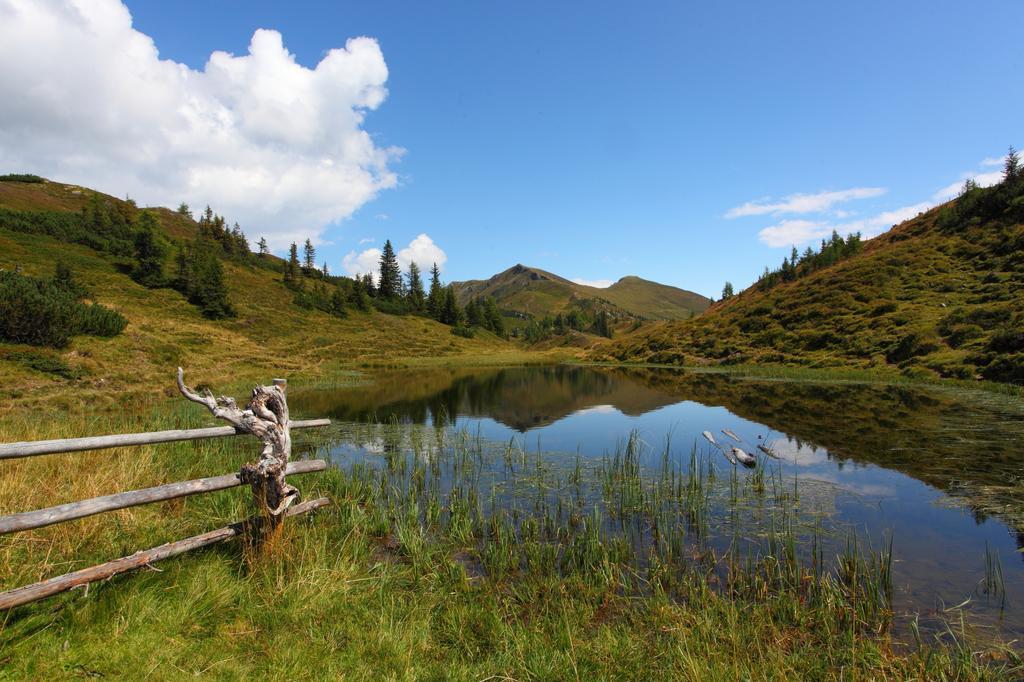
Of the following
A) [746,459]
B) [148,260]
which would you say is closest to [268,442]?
[746,459]

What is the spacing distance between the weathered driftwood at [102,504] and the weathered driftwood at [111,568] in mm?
543

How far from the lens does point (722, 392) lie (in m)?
35.6

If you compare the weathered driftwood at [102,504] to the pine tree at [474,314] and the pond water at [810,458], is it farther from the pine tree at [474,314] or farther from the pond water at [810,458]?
the pine tree at [474,314]

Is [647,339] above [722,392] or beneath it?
above

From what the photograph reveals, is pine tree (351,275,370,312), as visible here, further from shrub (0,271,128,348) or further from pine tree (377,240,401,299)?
shrub (0,271,128,348)

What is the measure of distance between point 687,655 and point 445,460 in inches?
428

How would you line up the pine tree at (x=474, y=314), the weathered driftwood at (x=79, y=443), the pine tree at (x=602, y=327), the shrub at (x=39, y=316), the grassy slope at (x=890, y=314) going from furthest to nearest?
1. the pine tree at (x=602, y=327)
2. the pine tree at (x=474, y=314)
3. the grassy slope at (x=890, y=314)
4. the shrub at (x=39, y=316)
5. the weathered driftwood at (x=79, y=443)

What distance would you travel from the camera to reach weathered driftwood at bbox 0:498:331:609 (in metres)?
4.07

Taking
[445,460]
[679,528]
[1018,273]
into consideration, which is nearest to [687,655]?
[679,528]

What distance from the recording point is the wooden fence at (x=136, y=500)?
4.15m

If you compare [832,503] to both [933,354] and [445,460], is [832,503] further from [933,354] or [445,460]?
[933,354]

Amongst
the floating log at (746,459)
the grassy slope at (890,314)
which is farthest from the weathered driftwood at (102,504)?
the grassy slope at (890,314)

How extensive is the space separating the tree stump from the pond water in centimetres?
490

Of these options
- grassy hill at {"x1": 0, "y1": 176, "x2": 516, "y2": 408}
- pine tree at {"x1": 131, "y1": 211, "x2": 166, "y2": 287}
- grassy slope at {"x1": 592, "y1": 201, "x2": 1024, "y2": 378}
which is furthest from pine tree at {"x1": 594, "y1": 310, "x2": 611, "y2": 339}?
pine tree at {"x1": 131, "y1": 211, "x2": 166, "y2": 287}
